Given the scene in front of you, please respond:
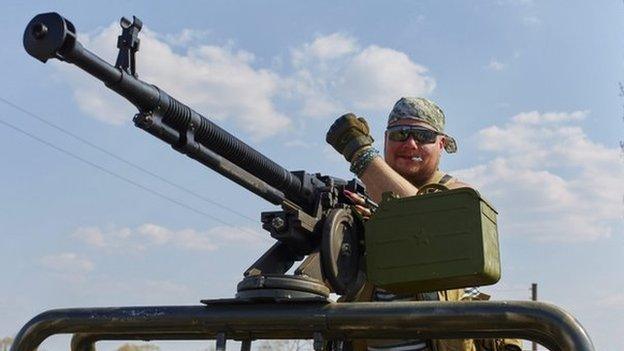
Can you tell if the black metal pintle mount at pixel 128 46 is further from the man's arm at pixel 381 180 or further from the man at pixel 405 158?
the man's arm at pixel 381 180

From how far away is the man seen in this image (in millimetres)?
2977

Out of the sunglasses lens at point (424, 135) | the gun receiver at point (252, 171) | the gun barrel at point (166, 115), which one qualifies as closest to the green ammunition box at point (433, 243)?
the gun receiver at point (252, 171)

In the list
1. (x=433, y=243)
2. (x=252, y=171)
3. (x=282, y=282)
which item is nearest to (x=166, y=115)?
(x=252, y=171)

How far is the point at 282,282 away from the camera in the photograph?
1944 millimetres

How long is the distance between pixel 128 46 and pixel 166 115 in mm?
300

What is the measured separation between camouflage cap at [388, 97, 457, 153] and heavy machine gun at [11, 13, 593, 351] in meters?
0.38

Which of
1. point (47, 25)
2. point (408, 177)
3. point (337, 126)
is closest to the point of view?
point (47, 25)

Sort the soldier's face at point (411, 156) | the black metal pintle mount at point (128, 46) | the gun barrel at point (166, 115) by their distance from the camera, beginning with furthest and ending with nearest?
the soldier's face at point (411, 156) < the black metal pintle mount at point (128, 46) < the gun barrel at point (166, 115)

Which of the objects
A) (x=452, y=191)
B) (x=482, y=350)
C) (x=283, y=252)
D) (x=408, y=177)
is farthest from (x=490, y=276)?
(x=408, y=177)

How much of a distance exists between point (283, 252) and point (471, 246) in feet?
2.83

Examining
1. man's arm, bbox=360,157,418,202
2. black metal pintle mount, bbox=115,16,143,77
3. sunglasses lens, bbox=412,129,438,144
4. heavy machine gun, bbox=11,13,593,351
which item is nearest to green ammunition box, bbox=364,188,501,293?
heavy machine gun, bbox=11,13,593,351

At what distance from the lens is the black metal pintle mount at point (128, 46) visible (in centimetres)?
270

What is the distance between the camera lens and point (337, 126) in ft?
9.96

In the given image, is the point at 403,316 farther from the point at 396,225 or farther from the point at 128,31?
the point at 128,31
